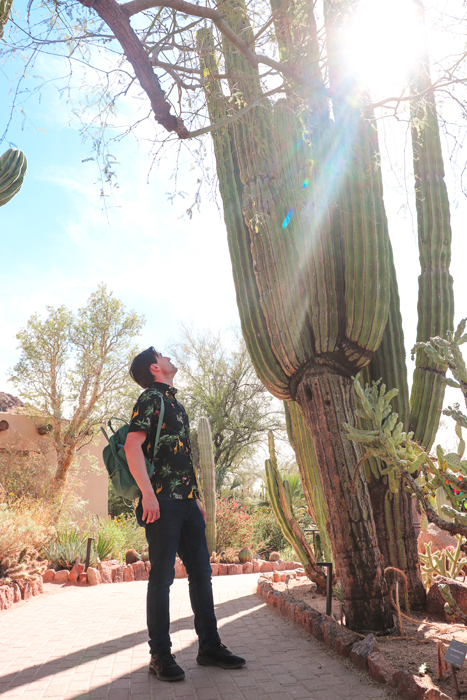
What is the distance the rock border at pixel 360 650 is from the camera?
2249 mm

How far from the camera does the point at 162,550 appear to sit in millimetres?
2621

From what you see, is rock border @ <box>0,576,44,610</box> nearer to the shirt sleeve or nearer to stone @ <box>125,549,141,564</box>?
stone @ <box>125,549,141,564</box>

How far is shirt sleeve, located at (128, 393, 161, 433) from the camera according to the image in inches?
108

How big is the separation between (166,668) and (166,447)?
1.10 metres

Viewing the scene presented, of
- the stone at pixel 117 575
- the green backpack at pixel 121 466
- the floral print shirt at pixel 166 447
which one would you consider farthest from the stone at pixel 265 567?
the green backpack at pixel 121 466

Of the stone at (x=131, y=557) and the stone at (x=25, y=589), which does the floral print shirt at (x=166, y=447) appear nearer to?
the stone at (x=25, y=589)

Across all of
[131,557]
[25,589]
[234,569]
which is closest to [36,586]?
[25,589]

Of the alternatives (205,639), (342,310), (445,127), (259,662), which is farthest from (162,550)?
(445,127)

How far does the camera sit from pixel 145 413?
279 centimetres

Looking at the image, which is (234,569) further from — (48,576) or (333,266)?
(333,266)

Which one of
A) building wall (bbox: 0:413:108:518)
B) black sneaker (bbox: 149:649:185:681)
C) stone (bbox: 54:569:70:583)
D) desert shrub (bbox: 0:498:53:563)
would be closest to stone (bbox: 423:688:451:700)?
black sneaker (bbox: 149:649:185:681)

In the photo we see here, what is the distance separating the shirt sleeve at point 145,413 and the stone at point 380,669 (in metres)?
1.66

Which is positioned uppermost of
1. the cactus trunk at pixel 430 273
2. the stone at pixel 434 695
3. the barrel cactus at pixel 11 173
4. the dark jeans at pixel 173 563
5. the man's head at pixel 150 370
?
the barrel cactus at pixel 11 173

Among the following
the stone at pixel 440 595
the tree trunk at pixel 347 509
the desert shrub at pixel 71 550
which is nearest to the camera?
the tree trunk at pixel 347 509
